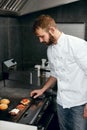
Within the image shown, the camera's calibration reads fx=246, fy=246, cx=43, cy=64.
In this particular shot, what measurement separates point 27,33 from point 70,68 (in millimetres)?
1389

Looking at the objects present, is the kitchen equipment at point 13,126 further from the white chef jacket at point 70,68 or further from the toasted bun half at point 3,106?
the white chef jacket at point 70,68

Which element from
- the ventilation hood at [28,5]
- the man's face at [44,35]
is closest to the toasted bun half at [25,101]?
the man's face at [44,35]

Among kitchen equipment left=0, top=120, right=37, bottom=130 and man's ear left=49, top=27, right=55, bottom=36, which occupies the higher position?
man's ear left=49, top=27, right=55, bottom=36

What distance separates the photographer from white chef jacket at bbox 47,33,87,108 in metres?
1.51

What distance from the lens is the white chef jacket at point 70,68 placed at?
4.95 ft

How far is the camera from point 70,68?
157 cm

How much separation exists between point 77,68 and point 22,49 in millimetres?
1397

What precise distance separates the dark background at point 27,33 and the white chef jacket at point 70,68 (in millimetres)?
852

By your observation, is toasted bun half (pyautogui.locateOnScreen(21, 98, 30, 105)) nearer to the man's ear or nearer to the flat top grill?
the flat top grill

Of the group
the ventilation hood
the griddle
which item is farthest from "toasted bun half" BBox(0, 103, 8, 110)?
the ventilation hood

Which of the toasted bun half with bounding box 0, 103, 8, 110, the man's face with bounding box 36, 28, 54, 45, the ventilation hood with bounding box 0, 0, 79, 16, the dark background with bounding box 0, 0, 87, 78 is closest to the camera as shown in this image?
the man's face with bounding box 36, 28, 54, 45

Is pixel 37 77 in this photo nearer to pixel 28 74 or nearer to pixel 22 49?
pixel 28 74

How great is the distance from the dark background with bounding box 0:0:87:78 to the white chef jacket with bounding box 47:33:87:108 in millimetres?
852

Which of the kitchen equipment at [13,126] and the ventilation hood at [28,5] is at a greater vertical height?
the ventilation hood at [28,5]
